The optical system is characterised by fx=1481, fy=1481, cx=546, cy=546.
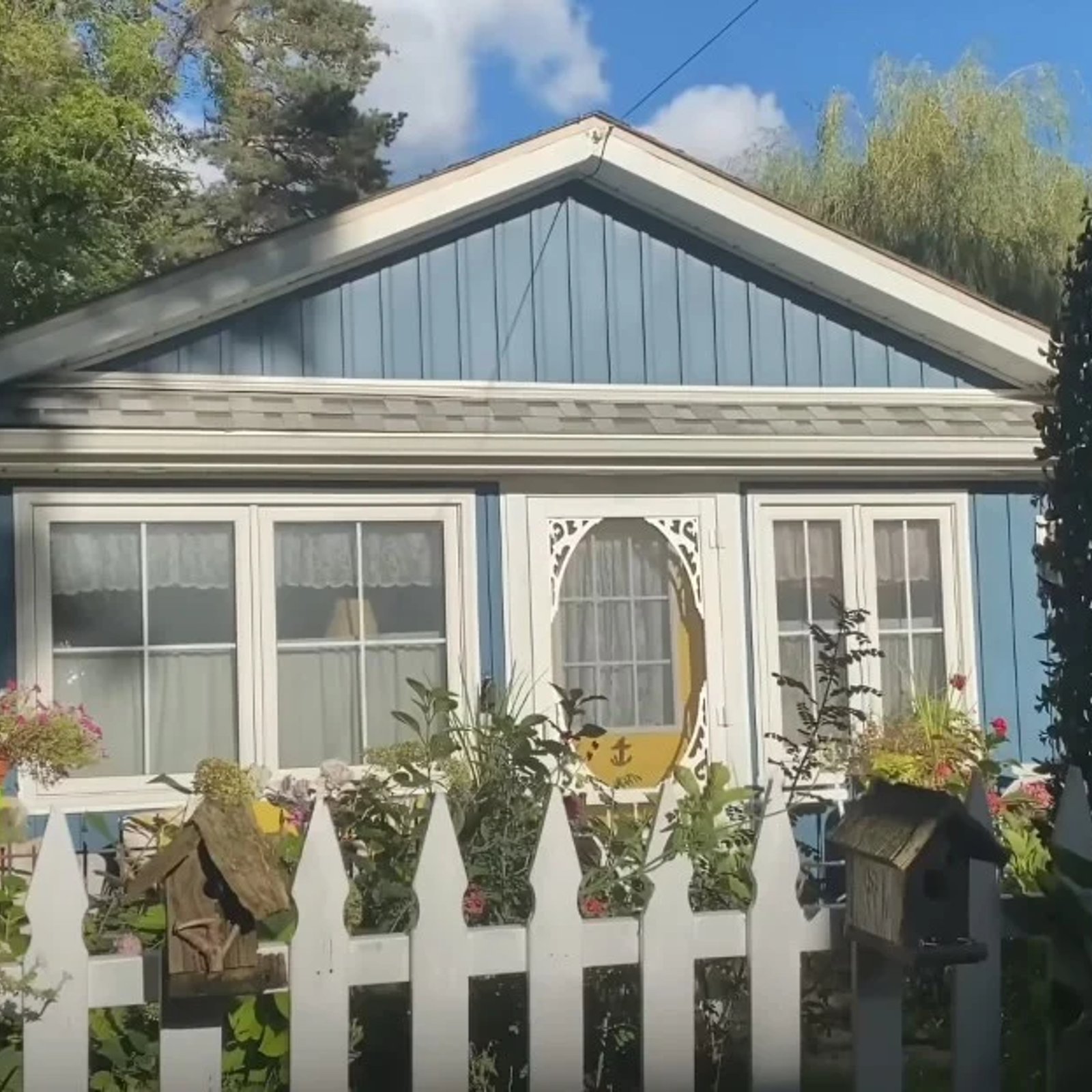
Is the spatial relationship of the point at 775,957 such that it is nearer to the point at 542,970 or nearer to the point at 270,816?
the point at 542,970

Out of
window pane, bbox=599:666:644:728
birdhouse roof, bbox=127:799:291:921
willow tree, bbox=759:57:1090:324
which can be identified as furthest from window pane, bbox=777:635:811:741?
willow tree, bbox=759:57:1090:324

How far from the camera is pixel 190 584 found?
7.03m

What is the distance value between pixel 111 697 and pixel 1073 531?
177 inches

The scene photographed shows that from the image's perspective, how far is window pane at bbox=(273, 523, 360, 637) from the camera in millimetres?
7148

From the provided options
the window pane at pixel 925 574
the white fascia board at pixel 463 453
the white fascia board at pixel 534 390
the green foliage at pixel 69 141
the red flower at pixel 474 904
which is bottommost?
the red flower at pixel 474 904

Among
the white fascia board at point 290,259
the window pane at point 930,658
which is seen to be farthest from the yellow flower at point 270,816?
the window pane at point 930,658

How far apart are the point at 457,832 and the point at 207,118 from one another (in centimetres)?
2719

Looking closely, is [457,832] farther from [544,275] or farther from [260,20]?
[260,20]

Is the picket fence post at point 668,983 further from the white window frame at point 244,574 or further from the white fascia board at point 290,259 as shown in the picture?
the white fascia board at point 290,259

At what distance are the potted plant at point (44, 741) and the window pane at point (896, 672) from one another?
4147mm

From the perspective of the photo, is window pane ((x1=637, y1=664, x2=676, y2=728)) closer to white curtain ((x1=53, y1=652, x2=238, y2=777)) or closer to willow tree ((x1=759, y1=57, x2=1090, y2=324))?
white curtain ((x1=53, y1=652, x2=238, y2=777))

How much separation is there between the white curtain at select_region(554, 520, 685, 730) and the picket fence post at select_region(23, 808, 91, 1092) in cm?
499

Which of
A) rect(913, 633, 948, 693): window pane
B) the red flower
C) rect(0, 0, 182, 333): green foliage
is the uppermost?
rect(0, 0, 182, 333): green foliage

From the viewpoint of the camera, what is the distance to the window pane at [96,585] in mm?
6836
